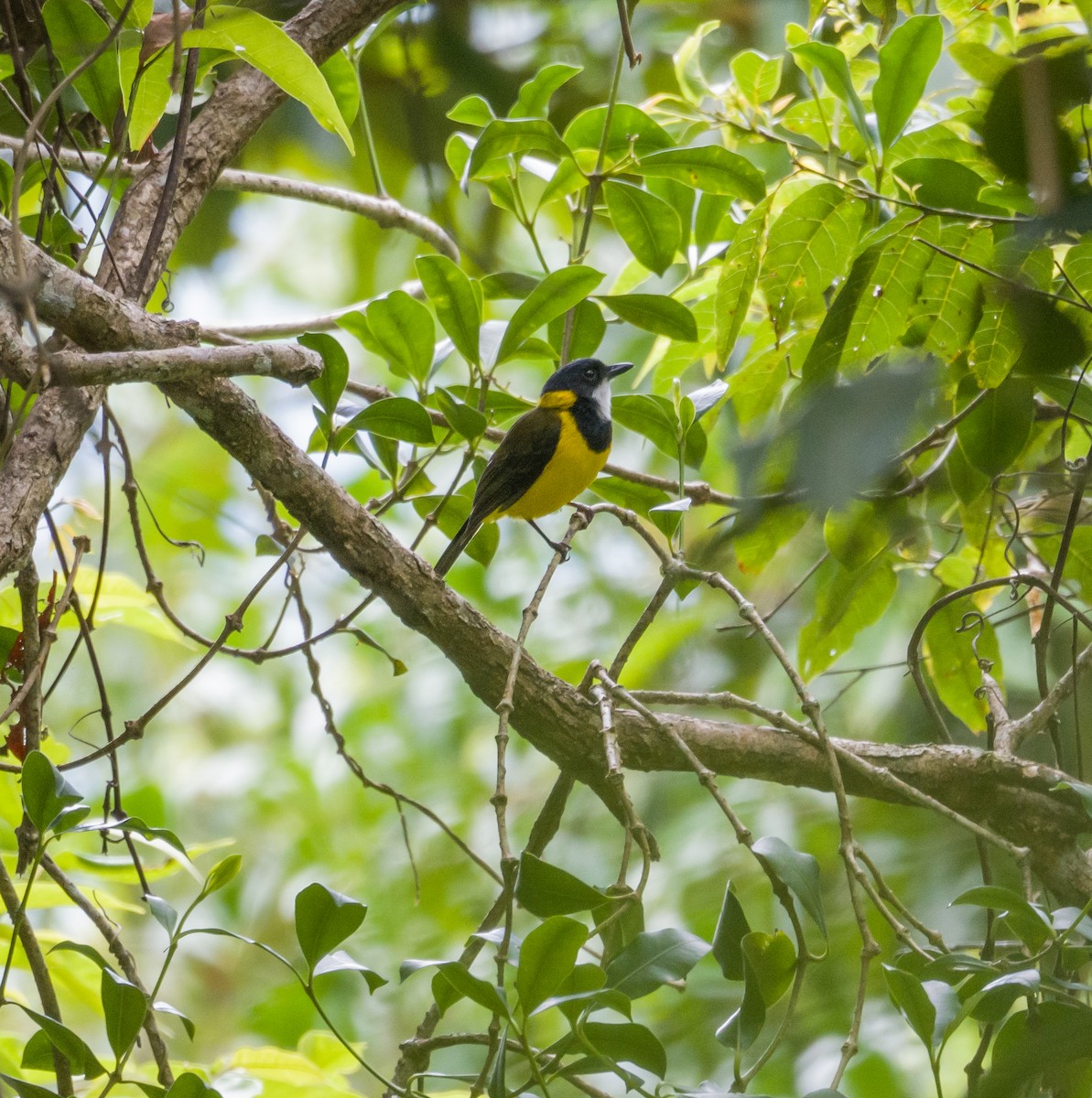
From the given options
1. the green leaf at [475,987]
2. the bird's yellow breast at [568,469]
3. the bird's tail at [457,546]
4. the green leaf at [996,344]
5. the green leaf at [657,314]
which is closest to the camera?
the green leaf at [996,344]

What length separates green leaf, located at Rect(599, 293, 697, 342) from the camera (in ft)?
5.57

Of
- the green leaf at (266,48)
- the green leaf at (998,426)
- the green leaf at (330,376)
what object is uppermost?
the green leaf at (266,48)

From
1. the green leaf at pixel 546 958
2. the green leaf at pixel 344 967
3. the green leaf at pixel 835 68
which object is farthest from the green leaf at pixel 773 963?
the green leaf at pixel 835 68

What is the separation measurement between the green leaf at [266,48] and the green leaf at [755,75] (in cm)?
89

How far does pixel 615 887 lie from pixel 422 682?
170 inches

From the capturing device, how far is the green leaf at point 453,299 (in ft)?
5.32

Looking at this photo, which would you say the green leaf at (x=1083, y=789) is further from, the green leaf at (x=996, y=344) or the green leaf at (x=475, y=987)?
the green leaf at (x=475, y=987)

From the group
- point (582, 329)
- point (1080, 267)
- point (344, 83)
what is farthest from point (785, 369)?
point (344, 83)

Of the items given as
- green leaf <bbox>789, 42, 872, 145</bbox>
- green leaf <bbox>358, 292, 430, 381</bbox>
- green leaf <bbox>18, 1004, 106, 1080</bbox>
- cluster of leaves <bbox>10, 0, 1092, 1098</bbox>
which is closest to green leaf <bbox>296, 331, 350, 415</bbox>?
cluster of leaves <bbox>10, 0, 1092, 1098</bbox>

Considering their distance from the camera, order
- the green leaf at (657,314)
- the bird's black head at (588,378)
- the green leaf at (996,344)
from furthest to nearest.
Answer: the bird's black head at (588,378) < the green leaf at (657,314) < the green leaf at (996,344)

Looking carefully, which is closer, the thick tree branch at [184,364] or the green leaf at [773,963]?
the thick tree branch at [184,364]

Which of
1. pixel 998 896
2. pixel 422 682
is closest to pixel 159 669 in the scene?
pixel 422 682

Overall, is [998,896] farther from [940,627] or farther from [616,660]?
[940,627]

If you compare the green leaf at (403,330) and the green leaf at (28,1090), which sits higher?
the green leaf at (403,330)
